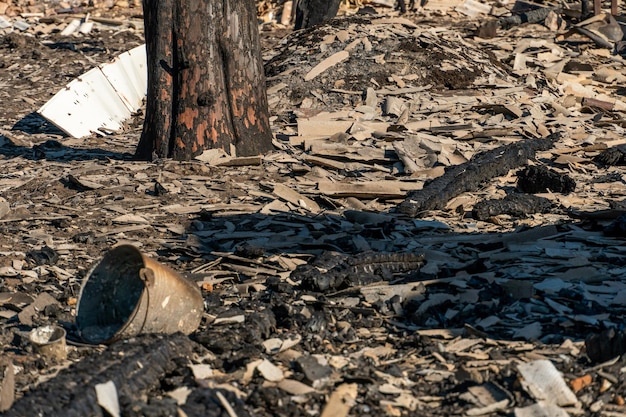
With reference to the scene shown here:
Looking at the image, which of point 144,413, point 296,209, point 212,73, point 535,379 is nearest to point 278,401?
point 144,413

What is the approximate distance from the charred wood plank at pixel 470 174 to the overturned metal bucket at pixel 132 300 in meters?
2.63

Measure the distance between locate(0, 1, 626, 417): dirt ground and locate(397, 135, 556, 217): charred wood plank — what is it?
0.08m

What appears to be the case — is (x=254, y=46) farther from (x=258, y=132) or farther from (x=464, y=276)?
(x=464, y=276)

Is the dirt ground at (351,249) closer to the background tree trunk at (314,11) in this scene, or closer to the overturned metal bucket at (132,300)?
the overturned metal bucket at (132,300)

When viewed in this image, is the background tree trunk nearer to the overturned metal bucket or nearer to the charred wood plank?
the charred wood plank

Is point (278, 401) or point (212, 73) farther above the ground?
point (212, 73)

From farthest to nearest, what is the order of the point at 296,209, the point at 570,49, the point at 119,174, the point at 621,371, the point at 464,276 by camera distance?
the point at 570,49 < the point at 119,174 < the point at 296,209 < the point at 464,276 < the point at 621,371

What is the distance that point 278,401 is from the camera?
3.86 metres

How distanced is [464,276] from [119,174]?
153 inches

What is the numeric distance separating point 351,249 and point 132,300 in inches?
67.9

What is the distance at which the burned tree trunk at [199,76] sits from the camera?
325 inches

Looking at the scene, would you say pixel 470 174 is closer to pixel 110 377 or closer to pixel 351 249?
pixel 351 249

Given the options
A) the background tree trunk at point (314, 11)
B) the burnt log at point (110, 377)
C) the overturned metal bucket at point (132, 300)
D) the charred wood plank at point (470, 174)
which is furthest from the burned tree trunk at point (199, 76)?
the background tree trunk at point (314, 11)

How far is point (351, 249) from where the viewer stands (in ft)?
19.8
